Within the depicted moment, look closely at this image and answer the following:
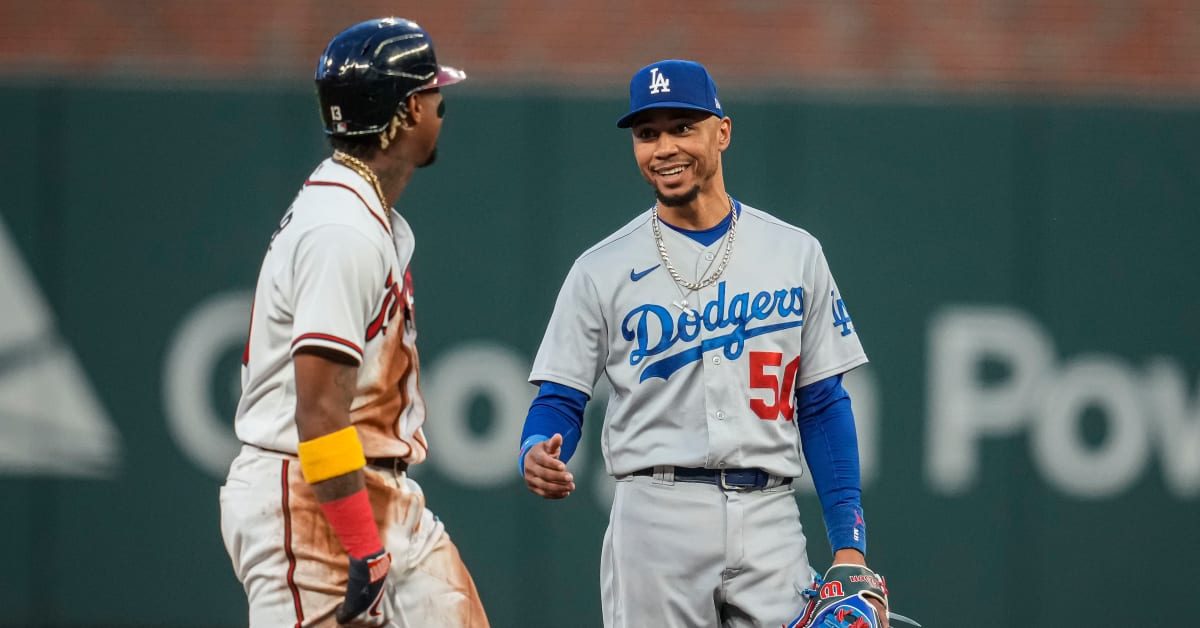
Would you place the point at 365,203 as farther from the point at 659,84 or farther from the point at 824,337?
the point at 824,337

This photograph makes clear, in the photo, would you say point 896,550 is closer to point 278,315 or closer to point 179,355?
point 179,355

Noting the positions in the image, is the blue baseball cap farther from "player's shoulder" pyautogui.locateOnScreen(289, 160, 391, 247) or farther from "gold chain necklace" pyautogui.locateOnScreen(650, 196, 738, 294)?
"player's shoulder" pyautogui.locateOnScreen(289, 160, 391, 247)

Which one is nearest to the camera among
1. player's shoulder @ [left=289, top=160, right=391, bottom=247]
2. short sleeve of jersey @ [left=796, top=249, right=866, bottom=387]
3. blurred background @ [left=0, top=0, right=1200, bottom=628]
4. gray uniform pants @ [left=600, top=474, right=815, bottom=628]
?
player's shoulder @ [left=289, top=160, right=391, bottom=247]

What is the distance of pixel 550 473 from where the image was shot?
10.4ft

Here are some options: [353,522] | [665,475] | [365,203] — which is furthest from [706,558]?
[365,203]

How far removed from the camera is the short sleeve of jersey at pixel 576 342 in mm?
3547

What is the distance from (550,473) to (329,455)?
56cm

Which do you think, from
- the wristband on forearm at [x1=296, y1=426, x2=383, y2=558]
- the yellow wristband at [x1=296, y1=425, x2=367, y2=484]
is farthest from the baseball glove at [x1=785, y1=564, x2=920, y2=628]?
the yellow wristband at [x1=296, y1=425, x2=367, y2=484]

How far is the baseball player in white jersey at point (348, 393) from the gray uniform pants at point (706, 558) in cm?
44

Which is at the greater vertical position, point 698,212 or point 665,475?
point 698,212

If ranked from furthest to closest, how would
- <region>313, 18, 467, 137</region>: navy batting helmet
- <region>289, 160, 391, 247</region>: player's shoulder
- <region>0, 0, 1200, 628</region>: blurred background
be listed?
<region>0, 0, 1200, 628</region>: blurred background, <region>313, 18, 467, 137</region>: navy batting helmet, <region>289, 160, 391, 247</region>: player's shoulder

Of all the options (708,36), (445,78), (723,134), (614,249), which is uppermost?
(708,36)

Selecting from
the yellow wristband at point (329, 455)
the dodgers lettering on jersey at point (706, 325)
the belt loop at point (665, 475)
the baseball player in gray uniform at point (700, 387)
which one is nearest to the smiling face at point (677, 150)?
the baseball player in gray uniform at point (700, 387)

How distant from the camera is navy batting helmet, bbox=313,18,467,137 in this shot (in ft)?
10.2
